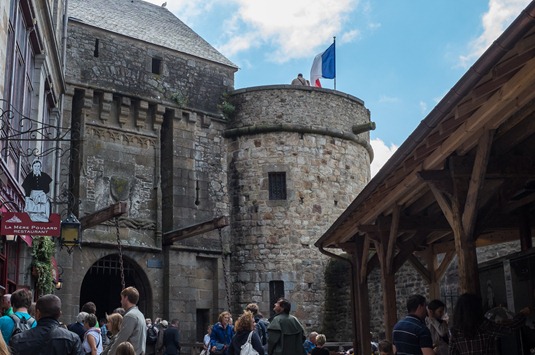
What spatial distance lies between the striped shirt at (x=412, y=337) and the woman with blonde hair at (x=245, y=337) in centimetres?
209

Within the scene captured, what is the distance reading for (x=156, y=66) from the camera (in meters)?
17.9

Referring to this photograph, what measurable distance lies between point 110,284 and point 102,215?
216 inches

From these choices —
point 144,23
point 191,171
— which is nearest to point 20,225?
point 191,171

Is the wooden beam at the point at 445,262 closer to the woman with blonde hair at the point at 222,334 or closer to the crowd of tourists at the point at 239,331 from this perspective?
the crowd of tourists at the point at 239,331

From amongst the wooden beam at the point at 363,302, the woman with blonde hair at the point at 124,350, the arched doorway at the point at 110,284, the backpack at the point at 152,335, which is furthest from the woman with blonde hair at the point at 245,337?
the arched doorway at the point at 110,284

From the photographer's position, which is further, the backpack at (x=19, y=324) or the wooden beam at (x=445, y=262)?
the wooden beam at (x=445, y=262)

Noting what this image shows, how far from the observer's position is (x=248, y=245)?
18078 mm

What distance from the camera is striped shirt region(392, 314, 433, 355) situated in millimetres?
5262

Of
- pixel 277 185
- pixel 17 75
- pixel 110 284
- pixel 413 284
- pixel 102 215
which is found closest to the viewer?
pixel 17 75

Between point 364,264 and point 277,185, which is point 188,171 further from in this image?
point 364,264

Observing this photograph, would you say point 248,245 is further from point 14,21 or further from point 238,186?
point 14,21

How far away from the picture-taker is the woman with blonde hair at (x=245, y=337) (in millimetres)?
7098

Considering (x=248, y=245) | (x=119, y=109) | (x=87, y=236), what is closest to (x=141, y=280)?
(x=87, y=236)

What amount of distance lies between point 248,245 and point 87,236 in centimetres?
434
